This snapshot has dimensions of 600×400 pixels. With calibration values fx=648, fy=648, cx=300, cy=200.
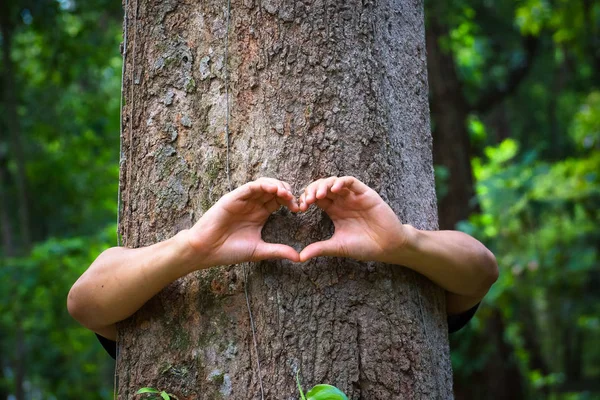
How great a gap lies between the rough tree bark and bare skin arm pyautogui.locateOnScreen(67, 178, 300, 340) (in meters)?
0.08

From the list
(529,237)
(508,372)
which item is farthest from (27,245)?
(529,237)

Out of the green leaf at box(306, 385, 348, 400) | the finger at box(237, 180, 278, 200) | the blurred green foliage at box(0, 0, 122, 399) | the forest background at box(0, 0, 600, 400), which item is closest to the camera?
the green leaf at box(306, 385, 348, 400)

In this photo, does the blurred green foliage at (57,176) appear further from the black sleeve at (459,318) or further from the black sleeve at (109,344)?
the black sleeve at (459,318)

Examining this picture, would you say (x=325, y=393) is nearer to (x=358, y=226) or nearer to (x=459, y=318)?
(x=358, y=226)

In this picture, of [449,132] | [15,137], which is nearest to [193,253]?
[449,132]

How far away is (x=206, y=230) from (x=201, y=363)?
1.29 ft

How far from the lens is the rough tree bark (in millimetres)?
1827

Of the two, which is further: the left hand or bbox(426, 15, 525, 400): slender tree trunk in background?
bbox(426, 15, 525, 400): slender tree trunk in background

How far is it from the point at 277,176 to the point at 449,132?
234 inches

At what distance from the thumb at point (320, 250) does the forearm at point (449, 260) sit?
0.55 ft

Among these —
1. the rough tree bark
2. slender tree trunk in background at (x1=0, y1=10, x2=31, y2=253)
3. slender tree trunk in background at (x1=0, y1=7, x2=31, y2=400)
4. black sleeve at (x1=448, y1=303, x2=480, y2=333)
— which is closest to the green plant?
the rough tree bark

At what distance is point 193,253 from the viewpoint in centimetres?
177

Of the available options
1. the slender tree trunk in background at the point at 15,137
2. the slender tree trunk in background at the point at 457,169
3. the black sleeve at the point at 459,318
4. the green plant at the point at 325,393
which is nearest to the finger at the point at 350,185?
the green plant at the point at 325,393

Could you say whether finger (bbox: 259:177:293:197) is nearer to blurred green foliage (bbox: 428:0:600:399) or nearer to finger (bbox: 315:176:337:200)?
finger (bbox: 315:176:337:200)
